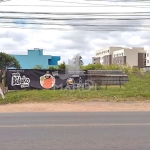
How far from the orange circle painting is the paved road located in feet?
33.9

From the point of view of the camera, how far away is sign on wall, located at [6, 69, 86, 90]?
18.6 metres

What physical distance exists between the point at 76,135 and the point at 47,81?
1282 cm

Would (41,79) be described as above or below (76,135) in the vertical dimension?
above

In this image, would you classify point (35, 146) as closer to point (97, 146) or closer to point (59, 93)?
point (97, 146)

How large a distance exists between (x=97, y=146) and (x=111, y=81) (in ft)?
59.6

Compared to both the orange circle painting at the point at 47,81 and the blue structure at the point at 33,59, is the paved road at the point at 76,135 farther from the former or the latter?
the blue structure at the point at 33,59

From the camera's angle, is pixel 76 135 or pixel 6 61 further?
pixel 6 61

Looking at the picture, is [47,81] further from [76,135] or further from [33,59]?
[33,59]

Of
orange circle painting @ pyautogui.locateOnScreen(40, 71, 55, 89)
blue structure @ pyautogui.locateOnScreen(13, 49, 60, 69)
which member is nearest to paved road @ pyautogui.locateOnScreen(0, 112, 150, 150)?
orange circle painting @ pyautogui.locateOnScreen(40, 71, 55, 89)

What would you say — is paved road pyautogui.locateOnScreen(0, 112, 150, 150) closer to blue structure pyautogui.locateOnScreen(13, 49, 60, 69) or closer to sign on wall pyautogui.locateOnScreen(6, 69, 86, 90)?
sign on wall pyautogui.locateOnScreen(6, 69, 86, 90)

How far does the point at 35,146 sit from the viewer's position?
574 centimetres

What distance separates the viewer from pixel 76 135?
22.2 ft

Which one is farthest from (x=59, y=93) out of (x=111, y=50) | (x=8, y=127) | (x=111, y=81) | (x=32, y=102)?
(x=111, y=50)

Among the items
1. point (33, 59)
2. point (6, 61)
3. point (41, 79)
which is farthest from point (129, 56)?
point (41, 79)
